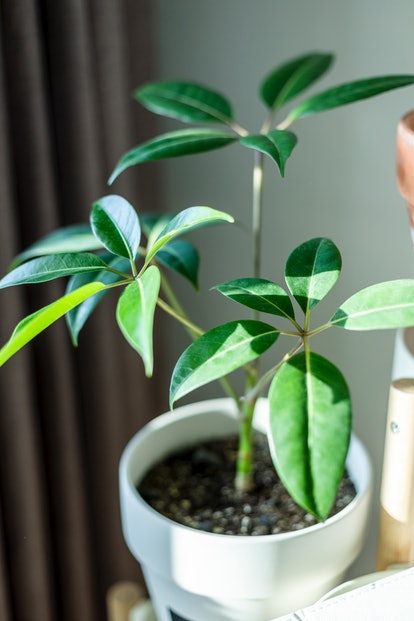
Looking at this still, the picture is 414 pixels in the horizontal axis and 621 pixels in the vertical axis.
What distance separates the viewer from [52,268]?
27.9 inches

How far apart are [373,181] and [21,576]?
856 millimetres

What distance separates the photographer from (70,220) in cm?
126

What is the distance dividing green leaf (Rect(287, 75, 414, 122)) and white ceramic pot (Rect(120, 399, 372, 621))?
0.41 meters

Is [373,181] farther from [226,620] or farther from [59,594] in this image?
[59,594]

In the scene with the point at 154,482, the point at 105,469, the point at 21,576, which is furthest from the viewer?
the point at 105,469

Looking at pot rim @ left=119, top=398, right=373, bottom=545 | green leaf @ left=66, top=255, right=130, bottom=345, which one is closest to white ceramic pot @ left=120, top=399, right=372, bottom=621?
pot rim @ left=119, top=398, right=373, bottom=545

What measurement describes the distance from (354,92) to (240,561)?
1.69 feet

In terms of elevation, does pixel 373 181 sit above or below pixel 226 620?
above

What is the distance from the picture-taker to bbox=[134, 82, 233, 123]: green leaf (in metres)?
0.93

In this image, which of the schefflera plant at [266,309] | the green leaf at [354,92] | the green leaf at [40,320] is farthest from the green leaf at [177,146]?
the green leaf at [40,320]

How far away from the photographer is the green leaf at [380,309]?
2.07ft

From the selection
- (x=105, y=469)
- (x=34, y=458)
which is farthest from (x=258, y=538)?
(x=105, y=469)

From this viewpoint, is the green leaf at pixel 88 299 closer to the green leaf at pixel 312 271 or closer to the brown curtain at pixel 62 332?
the green leaf at pixel 312 271

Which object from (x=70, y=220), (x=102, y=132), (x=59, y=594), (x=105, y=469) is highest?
(x=102, y=132)
